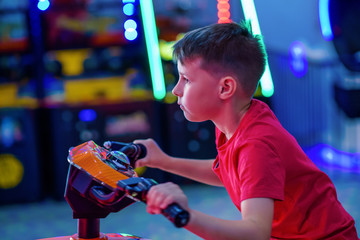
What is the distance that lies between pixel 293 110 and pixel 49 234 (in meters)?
3.19

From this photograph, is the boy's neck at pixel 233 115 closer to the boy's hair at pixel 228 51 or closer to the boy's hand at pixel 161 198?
the boy's hair at pixel 228 51

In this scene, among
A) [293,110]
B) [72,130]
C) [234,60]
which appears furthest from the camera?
[293,110]

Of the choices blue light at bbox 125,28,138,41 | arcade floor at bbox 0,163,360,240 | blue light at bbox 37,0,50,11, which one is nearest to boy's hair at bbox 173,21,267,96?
arcade floor at bbox 0,163,360,240

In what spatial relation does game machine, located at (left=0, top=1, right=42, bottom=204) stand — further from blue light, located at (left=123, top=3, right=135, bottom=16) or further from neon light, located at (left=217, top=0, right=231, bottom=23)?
neon light, located at (left=217, top=0, right=231, bottom=23)

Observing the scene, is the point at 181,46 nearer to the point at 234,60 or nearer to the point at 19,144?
the point at 234,60

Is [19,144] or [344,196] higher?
[19,144]

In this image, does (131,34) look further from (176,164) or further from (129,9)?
(176,164)

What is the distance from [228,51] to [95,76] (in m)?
2.62

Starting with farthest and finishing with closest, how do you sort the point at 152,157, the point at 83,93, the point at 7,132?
the point at 83,93, the point at 7,132, the point at 152,157

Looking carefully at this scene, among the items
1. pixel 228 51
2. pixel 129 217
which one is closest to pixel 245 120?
pixel 228 51

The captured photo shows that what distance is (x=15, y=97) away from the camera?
→ 3473 mm

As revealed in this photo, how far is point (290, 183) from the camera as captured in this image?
3.47 ft

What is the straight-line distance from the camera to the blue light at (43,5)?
11.3 feet

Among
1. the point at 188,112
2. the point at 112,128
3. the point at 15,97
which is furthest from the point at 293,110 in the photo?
the point at 188,112
